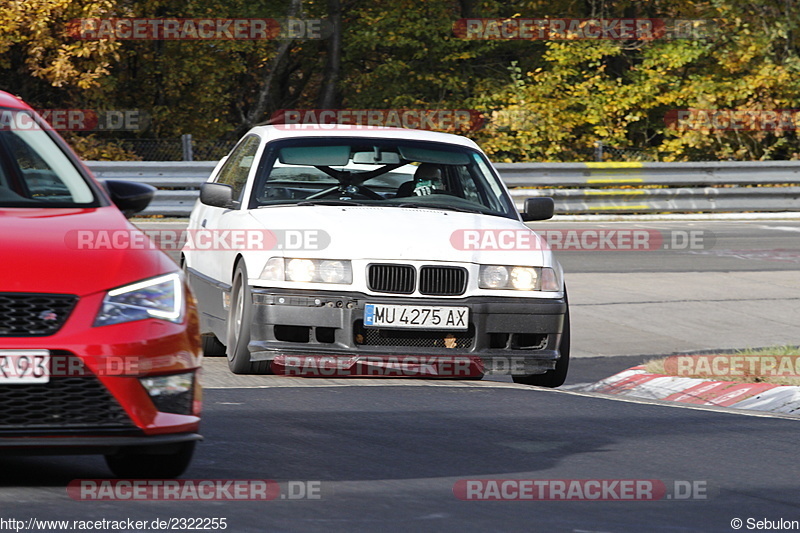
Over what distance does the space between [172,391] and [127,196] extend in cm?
138

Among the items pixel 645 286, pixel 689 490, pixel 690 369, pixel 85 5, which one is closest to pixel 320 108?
pixel 85 5

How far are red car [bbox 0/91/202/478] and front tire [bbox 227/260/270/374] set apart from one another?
2822 mm

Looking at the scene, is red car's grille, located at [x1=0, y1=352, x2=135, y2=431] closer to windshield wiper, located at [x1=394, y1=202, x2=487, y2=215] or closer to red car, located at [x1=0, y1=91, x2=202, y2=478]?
red car, located at [x1=0, y1=91, x2=202, y2=478]

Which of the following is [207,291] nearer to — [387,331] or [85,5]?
[387,331]

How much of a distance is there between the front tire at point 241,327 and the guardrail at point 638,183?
13.1 m

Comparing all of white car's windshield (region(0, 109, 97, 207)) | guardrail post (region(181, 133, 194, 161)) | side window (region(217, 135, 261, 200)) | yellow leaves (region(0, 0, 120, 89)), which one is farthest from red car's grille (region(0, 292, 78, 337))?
yellow leaves (region(0, 0, 120, 89))

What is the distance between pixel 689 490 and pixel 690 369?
4.74 m

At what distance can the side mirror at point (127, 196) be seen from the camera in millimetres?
6648

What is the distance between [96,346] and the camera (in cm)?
530

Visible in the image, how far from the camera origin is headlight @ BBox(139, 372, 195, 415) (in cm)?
548

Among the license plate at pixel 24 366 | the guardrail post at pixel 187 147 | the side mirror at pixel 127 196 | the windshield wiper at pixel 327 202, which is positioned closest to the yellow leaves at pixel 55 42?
the guardrail post at pixel 187 147

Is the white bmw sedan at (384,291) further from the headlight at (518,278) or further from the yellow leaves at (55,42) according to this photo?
the yellow leaves at (55,42)

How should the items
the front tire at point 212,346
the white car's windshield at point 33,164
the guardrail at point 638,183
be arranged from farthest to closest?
the guardrail at point 638,183
the front tire at point 212,346
the white car's windshield at point 33,164

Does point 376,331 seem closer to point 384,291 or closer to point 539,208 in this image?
point 384,291
